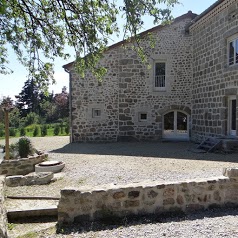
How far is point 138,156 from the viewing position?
10555 millimetres

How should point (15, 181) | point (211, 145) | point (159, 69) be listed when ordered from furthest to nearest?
point (159, 69)
point (211, 145)
point (15, 181)

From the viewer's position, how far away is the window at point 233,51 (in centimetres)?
1141

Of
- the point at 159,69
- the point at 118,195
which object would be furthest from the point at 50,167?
the point at 159,69

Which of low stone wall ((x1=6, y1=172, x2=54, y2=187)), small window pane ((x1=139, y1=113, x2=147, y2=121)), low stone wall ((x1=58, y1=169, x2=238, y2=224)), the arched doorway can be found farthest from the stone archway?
low stone wall ((x1=58, y1=169, x2=238, y2=224))

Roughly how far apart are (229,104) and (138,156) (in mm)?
4654

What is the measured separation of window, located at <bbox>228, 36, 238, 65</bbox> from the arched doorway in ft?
14.8

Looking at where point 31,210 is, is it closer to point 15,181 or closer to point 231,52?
point 15,181

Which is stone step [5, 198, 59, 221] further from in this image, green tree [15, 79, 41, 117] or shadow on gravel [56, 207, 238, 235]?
green tree [15, 79, 41, 117]

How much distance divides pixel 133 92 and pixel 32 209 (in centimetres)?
1078

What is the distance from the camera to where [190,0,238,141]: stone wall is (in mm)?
11500

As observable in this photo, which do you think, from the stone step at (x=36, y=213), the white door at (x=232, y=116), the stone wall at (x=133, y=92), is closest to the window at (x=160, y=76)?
the stone wall at (x=133, y=92)

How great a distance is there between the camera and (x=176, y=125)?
612 inches

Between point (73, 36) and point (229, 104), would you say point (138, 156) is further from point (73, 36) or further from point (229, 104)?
point (73, 36)

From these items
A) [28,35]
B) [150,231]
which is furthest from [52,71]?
[150,231]
